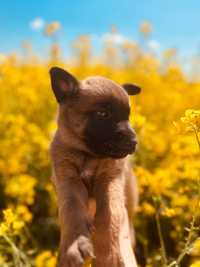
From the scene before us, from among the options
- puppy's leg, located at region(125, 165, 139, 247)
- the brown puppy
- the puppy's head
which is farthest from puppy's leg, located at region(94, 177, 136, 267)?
puppy's leg, located at region(125, 165, 139, 247)

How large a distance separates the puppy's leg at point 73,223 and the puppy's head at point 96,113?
0.25 m

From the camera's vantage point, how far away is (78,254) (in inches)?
110

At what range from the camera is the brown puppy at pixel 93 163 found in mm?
3176

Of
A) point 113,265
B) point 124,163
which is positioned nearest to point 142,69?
point 124,163

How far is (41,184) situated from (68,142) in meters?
3.59

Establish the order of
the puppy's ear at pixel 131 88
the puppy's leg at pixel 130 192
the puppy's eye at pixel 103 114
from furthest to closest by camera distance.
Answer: the puppy's leg at pixel 130 192
the puppy's ear at pixel 131 88
the puppy's eye at pixel 103 114

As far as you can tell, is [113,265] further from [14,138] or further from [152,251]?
[14,138]

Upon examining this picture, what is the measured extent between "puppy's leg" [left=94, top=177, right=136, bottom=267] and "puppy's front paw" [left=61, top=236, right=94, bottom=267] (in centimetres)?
32

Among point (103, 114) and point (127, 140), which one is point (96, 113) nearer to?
point (103, 114)

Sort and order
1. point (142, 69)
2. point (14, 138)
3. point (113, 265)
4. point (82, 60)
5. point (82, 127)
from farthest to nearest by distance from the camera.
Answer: point (82, 60) < point (142, 69) < point (14, 138) < point (82, 127) < point (113, 265)

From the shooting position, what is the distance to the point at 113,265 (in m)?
3.15

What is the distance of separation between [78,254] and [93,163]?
80 centimetres

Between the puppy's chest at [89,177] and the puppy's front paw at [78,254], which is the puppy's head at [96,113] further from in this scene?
the puppy's front paw at [78,254]

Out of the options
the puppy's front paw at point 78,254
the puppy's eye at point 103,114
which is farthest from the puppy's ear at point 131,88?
the puppy's front paw at point 78,254
